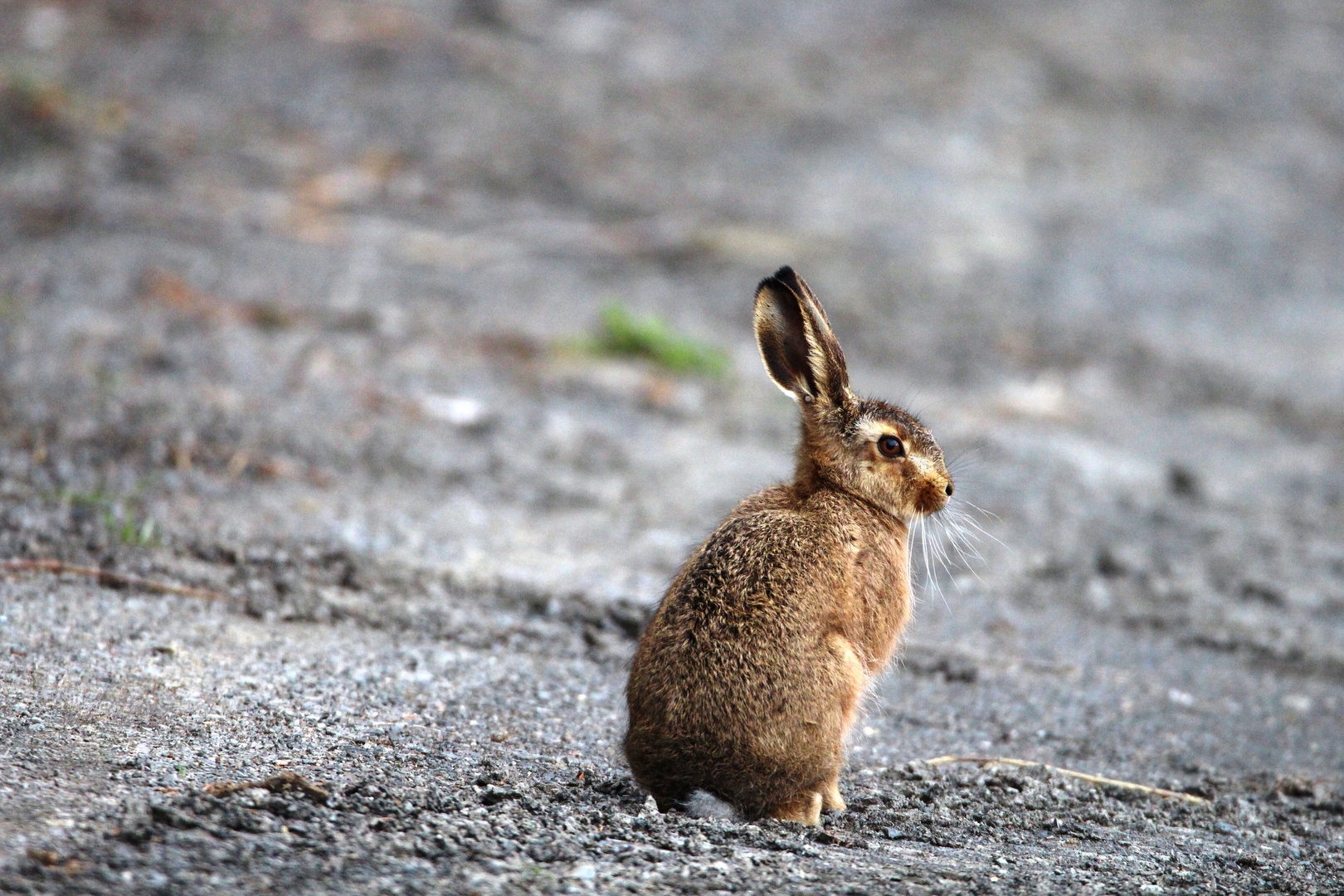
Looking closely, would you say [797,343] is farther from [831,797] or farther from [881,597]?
[831,797]

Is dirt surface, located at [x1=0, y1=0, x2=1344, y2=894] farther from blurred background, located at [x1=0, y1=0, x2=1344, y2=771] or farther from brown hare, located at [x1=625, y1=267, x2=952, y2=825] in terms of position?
brown hare, located at [x1=625, y1=267, x2=952, y2=825]

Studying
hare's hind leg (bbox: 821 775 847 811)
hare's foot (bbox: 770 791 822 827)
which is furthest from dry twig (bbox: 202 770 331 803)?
hare's hind leg (bbox: 821 775 847 811)

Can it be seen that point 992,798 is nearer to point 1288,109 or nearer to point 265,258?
point 265,258

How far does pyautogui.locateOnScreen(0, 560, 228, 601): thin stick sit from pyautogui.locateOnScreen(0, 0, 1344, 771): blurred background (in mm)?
188

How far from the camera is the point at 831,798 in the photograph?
4.54 metres

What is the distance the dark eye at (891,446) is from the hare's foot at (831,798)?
49.2 inches

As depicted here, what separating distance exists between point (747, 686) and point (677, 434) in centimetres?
478

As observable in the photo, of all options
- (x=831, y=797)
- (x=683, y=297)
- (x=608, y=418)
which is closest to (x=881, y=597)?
(x=831, y=797)

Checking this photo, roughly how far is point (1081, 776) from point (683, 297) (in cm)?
632

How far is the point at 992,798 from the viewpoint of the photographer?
16.1ft

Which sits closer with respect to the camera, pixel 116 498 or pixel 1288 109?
pixel 116 498

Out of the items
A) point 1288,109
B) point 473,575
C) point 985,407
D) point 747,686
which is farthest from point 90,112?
point 1288,109

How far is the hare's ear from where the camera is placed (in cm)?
504

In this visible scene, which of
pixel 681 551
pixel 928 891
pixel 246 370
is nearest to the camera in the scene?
pixel 928 891
